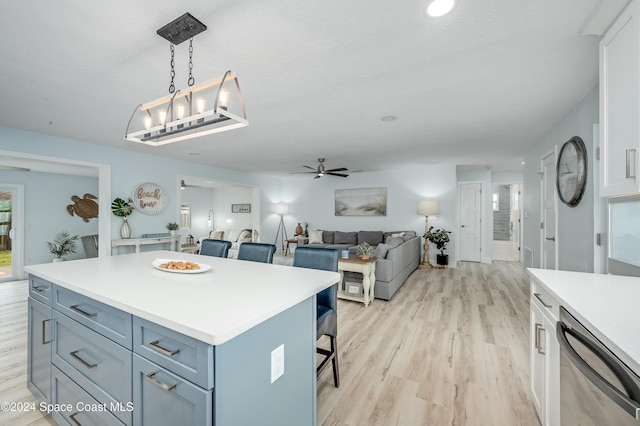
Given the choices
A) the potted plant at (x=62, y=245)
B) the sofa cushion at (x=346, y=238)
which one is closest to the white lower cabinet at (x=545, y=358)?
the sofa cushion at (x=346, y=238)

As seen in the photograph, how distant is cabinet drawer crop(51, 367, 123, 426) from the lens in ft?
4.22

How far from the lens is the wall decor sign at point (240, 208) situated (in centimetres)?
902

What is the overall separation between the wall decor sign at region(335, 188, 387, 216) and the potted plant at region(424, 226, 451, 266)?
127 cm

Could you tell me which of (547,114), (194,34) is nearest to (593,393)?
(194,34)

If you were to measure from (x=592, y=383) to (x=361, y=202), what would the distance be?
6452 millimetres

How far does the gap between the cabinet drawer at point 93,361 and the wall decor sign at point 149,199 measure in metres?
3.65

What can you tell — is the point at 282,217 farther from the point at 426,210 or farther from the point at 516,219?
the point at 516,219

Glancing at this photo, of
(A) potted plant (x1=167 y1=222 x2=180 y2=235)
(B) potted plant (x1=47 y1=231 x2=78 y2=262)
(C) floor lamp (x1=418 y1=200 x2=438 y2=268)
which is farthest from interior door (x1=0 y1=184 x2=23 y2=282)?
(C) floor lamp (x1=418 y1=200 x2=438 y2=268)

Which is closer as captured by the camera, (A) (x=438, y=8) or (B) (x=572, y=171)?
(A) (x=438, y=8)

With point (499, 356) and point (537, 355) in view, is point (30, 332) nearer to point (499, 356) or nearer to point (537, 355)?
point (537, 355)

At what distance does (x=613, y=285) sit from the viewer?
1433mm

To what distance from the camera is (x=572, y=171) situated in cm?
278

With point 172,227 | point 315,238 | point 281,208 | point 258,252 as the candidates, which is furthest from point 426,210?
point 172,227

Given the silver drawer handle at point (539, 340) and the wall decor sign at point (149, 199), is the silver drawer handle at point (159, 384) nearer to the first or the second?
the silver drawer handle at point (539, 340)
